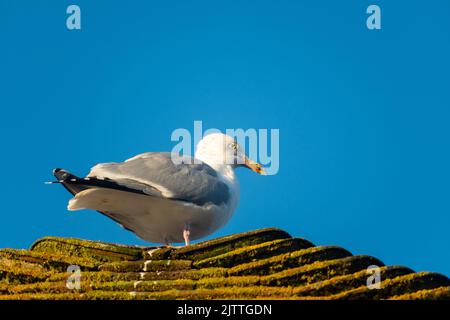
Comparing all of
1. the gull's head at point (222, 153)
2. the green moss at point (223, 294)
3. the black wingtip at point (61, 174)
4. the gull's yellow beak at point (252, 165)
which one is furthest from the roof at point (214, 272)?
the gull's yellow beak at point (252, 165)

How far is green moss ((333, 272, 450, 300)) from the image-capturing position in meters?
10.1

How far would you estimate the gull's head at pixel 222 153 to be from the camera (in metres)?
16.0

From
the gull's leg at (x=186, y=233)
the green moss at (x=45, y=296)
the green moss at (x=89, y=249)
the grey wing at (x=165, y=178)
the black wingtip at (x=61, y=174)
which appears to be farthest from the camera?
the gull's leg at (x=186, y=233)

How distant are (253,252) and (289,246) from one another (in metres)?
0.39

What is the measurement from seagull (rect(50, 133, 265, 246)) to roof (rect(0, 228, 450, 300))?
1997mm

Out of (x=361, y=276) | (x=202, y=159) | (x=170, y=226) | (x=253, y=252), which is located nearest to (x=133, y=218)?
(x=170, y=226)

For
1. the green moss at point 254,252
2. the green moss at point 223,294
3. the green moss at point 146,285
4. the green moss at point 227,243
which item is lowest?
the green moss at point 223,294

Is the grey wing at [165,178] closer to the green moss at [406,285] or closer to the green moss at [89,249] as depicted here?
the green moss at [89,249]

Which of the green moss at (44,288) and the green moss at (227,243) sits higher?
the green moss at (227,243)

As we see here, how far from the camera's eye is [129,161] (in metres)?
14.5

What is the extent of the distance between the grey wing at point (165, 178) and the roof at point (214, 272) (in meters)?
2.31

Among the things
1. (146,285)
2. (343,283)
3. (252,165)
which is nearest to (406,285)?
(343,283)

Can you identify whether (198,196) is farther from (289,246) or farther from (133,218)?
(289,246)

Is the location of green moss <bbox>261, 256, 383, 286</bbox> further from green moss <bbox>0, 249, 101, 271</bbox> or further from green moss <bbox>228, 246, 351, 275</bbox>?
green moss <bbox>0, 249, 101, 271</bbox>
